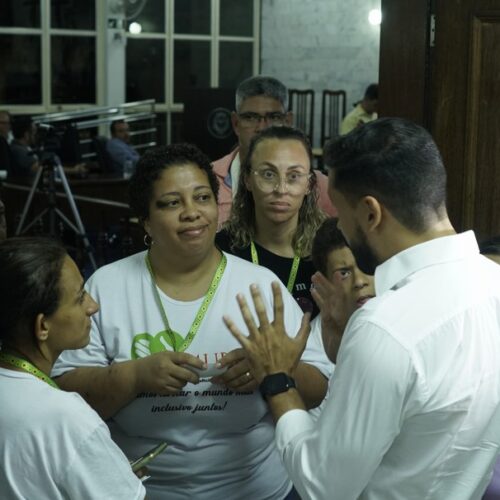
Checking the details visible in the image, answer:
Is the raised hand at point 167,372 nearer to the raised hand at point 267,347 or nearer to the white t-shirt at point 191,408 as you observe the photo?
the white t-shirt at point 191,408

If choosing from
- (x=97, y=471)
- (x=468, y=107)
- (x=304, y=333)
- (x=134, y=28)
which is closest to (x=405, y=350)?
(x=304, y=333)

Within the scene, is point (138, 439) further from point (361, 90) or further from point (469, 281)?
point (361, 90)

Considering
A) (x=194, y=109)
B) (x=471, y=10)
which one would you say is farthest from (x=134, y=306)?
(x=194, y=109)

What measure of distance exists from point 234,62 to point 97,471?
10901mm

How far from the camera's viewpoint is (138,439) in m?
2.03

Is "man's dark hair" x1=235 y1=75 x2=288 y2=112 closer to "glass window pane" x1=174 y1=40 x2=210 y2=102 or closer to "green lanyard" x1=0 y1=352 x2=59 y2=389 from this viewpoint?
"green lanyard" x1=0 y1=352 x2=59 y2=389

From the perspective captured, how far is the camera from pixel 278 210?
254 centimetres

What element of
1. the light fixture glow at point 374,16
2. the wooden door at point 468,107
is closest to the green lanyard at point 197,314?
the wooden door at point 468,107

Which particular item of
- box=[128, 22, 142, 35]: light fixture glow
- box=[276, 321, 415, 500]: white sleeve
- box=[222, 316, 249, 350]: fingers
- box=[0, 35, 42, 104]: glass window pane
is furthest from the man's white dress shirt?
box=[128, 22, 142, 35]: light fixture glow

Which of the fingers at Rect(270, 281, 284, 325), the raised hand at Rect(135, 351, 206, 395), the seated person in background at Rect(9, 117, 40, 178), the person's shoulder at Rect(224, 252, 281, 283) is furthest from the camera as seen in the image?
the seated person in background at Rect(9, 117, 40, 178)

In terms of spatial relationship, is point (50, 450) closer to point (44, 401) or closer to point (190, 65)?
point (44, 401)

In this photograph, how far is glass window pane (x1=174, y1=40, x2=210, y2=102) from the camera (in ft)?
38.3

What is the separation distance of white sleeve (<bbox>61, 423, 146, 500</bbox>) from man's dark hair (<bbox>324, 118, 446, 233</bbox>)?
1.80 feet

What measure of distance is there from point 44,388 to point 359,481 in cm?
53
